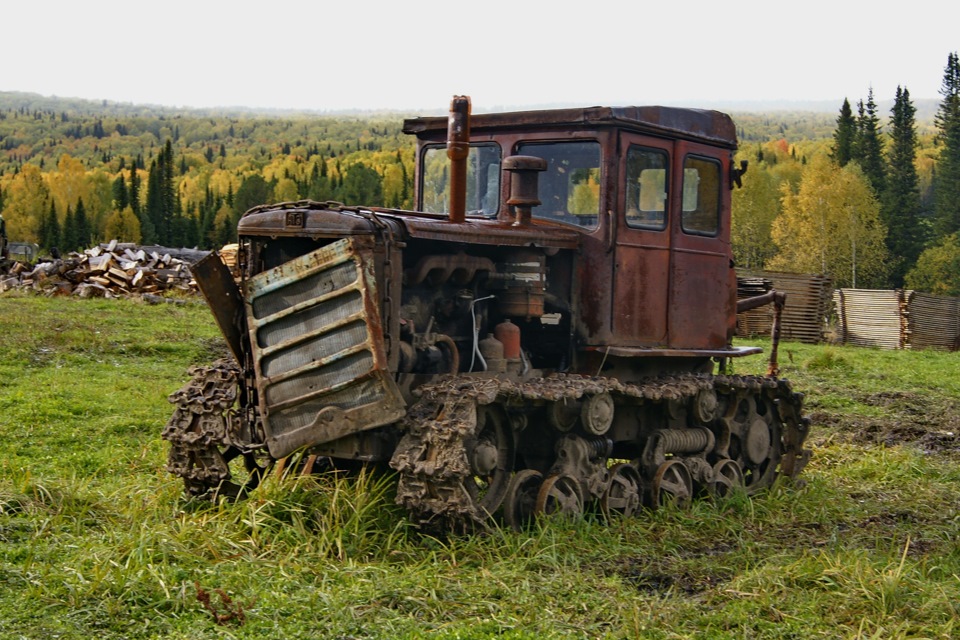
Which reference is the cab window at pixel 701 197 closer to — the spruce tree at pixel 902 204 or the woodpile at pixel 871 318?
the woodpile at pixel 871 318

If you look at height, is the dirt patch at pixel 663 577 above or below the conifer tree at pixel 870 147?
below

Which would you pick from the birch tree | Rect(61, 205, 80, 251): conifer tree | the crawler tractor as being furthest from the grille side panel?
Rect(61, 205, 80, 251): conifer tree

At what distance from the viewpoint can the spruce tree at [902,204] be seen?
60.3 m

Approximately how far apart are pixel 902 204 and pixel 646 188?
5449 cm

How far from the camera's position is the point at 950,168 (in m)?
63.2

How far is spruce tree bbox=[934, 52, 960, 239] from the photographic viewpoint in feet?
202

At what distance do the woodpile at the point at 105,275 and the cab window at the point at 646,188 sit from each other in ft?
58.4

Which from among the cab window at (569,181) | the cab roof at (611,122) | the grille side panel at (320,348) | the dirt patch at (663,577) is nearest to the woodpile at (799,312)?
the cab roof at (611,122)

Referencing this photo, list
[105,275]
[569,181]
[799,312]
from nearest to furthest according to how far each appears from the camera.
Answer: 1. [569,181]
2. [105,275]
3. [799,312]

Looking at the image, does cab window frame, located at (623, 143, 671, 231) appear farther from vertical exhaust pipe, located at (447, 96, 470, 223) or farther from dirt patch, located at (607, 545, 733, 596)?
dirt patch, located at (607, 545, 733, 596)

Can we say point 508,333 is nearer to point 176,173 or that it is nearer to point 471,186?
Answer: point 471,186

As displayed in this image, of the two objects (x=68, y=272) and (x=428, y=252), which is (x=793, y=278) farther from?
(x=428, y=252)

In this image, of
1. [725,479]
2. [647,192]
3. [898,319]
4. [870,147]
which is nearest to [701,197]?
[647,192]

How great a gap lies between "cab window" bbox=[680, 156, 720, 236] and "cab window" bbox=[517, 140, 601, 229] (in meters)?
1.07
